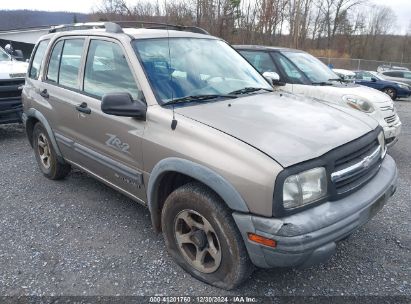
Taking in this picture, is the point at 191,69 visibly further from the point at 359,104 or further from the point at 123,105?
the point at 359,104

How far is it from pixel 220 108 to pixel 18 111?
17.9 ft

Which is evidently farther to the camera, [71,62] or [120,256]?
[71,62]

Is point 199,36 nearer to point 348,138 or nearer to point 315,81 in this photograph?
point 348,138

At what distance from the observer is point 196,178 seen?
2529 mm

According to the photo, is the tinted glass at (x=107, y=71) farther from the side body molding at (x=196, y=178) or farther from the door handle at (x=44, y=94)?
the door handle at (x=44, y=94)

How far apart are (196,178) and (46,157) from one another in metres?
3.13

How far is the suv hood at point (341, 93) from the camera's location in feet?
19.1

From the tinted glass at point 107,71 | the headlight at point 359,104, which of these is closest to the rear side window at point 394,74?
the headlight at point 359,104

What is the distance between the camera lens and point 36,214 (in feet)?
13.0

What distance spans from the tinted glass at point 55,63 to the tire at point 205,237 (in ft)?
7.81

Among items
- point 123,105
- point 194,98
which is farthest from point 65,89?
point 194,98

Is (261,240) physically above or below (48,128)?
below

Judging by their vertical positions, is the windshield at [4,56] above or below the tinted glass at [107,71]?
below

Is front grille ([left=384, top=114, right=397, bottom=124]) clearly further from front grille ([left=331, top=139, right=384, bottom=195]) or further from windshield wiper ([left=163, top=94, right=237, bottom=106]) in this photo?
windshield wiper ([left=163, top=94, right=237, bottom=106])
